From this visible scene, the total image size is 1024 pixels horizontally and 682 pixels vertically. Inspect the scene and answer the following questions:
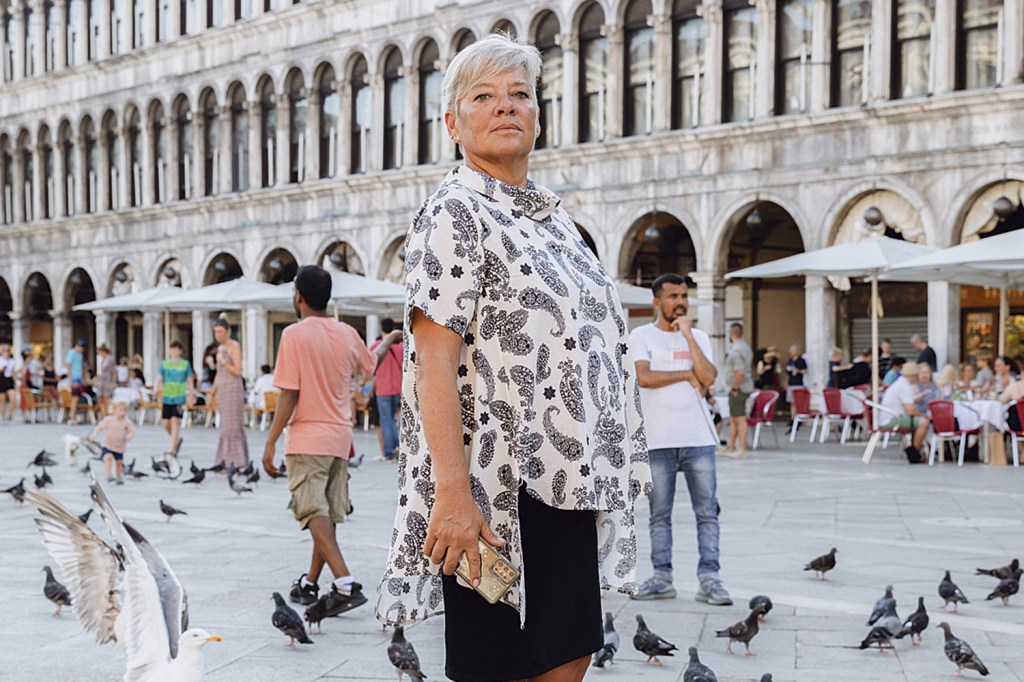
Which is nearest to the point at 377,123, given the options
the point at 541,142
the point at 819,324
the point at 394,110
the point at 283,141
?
the point at 394,110

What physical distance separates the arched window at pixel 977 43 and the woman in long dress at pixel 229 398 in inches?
509

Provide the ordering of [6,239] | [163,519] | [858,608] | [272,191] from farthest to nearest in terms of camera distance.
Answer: [6,239]
[272,191]
[163,519]
[858,608]

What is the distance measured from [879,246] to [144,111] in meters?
24.8

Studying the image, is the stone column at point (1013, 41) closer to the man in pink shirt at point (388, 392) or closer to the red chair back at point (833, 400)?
the red chair back at point (833, 400)

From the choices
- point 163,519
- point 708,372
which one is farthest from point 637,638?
point 163,519

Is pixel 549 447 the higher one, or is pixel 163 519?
pixel 549 447

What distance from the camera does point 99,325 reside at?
38.2 m

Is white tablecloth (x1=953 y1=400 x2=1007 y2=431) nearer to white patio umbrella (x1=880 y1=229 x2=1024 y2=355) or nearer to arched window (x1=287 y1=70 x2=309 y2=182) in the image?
white patio umbrella (x1=880 y1=229 x2=1024 y2=355)

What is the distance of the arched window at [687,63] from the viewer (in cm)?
2508

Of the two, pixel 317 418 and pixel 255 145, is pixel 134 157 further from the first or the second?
pixel 317 418

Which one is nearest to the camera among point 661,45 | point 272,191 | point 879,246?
→ point 879,246

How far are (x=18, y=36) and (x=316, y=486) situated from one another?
1552 inches

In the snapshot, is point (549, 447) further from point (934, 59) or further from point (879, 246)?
point (934, 59)

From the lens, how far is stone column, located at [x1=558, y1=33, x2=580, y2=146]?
88.2 feet
